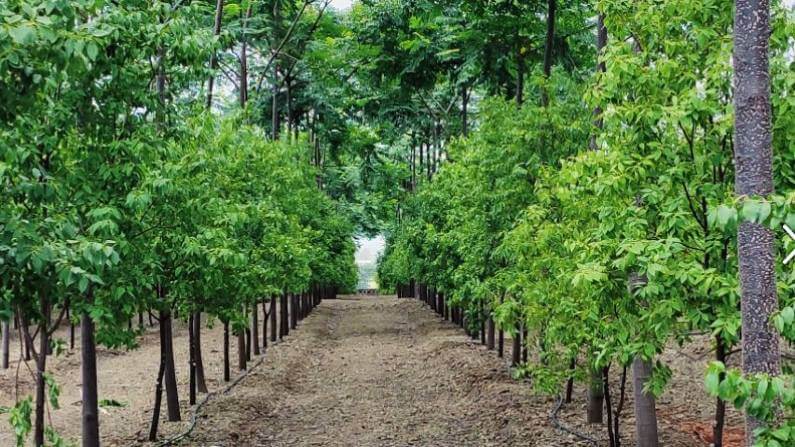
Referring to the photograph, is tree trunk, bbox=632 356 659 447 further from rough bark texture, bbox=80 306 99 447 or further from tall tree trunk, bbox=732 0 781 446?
rough bark texture, bbox=80 306 99 447

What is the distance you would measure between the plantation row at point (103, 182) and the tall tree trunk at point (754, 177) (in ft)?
11.0

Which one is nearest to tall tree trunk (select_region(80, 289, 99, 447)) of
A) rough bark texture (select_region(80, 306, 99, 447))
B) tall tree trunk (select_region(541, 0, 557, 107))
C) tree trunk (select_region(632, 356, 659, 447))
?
rough bark texture (select_region(80, 306, 99, 447))

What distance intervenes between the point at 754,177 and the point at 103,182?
557cm

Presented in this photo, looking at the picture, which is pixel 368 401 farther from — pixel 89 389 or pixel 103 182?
pixel 103 182

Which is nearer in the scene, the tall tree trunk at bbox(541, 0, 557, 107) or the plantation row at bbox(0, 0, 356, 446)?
the plantation row at bbox(0, 0, 356, 446)

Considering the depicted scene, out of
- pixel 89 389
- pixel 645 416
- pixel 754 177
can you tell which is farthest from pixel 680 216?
pixel 89 389

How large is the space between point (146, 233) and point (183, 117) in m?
1.36

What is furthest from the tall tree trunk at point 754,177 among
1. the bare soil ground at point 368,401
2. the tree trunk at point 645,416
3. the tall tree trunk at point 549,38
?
the tall tree trunk at point 549,38

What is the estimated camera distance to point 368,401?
51.8ft

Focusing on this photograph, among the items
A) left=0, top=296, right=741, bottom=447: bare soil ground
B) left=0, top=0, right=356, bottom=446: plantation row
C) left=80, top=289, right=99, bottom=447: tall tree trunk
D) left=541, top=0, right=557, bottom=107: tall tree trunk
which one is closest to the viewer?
left=0, top=0, right=356, bottom=446: plantation row

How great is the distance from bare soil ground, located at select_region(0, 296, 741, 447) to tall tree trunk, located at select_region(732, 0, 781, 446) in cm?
446

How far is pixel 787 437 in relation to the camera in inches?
148

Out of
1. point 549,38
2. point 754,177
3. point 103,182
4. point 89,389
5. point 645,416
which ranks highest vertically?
point 549,38

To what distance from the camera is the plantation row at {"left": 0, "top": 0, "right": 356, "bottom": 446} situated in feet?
14.0
